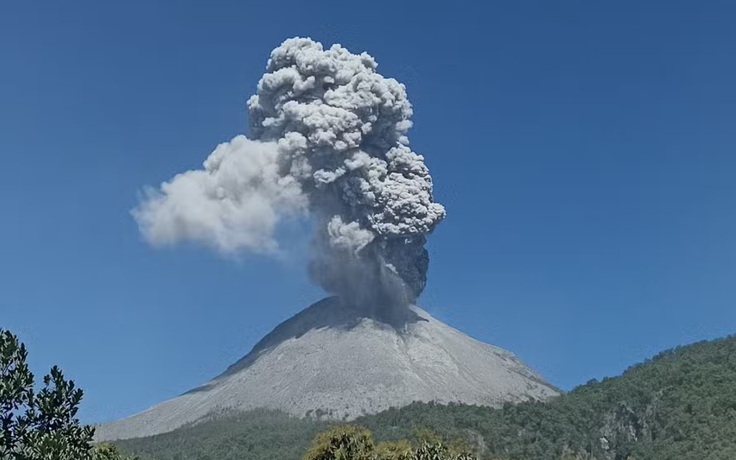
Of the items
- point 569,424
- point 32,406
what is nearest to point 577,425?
point 569,424

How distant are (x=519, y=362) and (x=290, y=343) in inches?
1668

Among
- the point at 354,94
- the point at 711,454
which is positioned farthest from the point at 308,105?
the point at 711,454

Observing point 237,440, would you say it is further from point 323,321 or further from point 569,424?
point 323,321

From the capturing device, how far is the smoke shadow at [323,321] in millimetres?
167625

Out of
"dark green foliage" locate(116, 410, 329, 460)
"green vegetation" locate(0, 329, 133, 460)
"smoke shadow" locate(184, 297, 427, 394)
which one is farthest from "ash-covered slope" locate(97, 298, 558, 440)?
"green vegetation" locate(0, 329, 133, 460)

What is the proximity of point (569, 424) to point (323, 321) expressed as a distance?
63577mm

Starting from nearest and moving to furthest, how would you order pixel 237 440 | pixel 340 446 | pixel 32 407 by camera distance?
pixel 32 407 < pixel 340 446 < pixel 237 440

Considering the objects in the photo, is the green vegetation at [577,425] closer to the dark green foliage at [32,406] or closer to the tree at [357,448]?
the tree at [357,448]

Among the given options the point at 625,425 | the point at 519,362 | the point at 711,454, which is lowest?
the point at 711,454

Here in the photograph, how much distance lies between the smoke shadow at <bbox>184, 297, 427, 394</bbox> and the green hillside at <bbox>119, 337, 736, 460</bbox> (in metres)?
34.2

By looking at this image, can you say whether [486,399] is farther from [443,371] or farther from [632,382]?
[632,382]

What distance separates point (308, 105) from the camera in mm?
136500

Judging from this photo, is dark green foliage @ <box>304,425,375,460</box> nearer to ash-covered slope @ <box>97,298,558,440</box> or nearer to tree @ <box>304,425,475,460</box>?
tree @ <box>304,425,475,460</box>

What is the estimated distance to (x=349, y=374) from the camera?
153 metres
